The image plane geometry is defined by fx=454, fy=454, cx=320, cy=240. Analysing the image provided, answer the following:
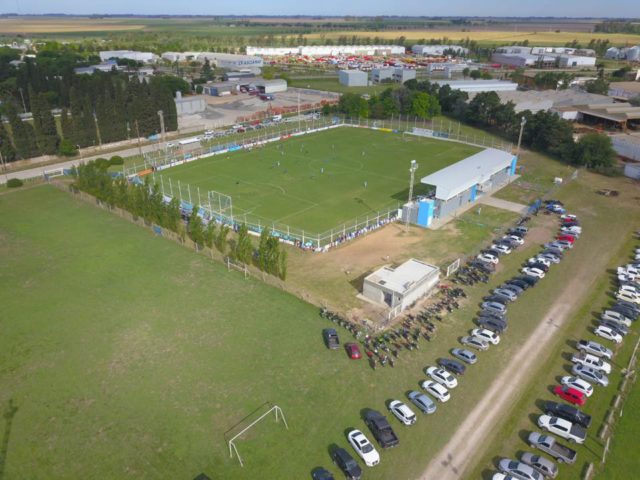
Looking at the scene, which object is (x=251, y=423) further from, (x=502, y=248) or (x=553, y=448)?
(x=502, y=248)

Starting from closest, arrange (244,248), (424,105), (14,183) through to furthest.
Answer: (244,248) → (14,183) → (424,105)

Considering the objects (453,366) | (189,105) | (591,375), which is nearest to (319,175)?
(453,366)

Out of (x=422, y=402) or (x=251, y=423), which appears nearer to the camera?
(x=251, y=423)

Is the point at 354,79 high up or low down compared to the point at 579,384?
up

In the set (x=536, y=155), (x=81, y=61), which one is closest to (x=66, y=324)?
(x=536, y=155)

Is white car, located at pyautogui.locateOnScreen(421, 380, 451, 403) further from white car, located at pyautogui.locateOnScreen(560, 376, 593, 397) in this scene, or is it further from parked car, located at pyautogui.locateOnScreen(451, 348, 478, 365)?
white car, located at pyautogui.locateOnScreen(560, 376, 593, 397)

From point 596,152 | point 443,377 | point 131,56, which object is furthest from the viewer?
point 131,56

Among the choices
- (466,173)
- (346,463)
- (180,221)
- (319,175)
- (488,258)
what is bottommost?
(346,463)
